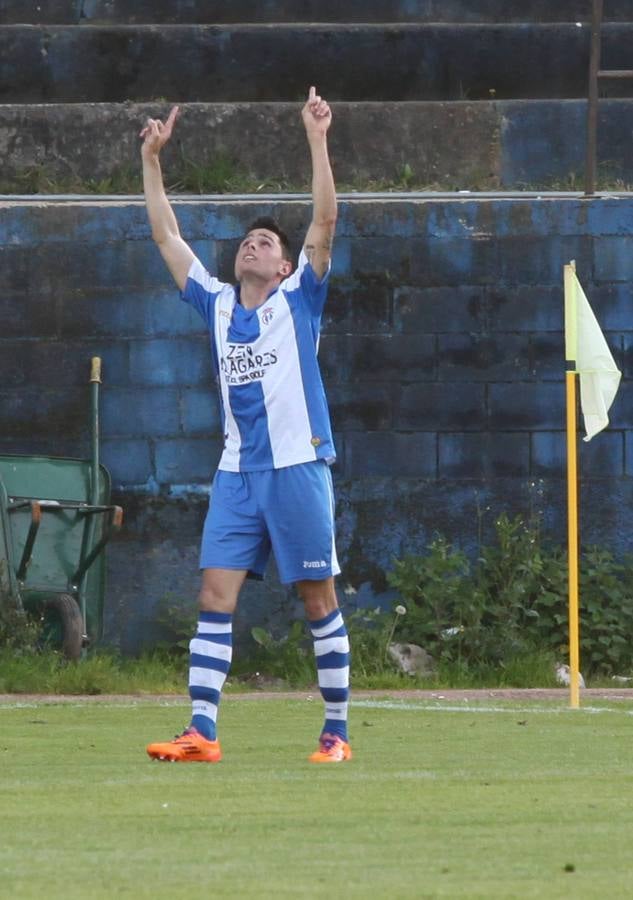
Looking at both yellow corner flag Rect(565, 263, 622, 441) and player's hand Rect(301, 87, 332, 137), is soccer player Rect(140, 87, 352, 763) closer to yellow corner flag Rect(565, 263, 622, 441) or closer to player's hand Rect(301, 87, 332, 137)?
player's hand Rect(301, 87, 332, 137)

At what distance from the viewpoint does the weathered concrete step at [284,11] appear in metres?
16.8

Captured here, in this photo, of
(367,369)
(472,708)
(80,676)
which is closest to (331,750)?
(472,708)

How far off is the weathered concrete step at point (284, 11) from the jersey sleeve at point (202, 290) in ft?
31.5

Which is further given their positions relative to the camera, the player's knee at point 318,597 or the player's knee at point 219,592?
the player's knee at point 318,597

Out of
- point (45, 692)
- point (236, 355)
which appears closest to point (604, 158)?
point (45, 692)

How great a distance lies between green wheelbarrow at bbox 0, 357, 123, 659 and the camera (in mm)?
11570

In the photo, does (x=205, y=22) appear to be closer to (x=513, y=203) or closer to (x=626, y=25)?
(x=626, y=25)

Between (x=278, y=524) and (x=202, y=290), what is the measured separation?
1.00 metres

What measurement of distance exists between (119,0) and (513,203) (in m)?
5.67

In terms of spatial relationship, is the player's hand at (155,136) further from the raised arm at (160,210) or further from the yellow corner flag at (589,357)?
the yellow corner flag at (589,357)

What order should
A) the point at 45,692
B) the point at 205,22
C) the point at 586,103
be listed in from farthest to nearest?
the point at 205,22 → the point at 586,103 → the point at 45,692

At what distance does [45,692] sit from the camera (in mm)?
11016

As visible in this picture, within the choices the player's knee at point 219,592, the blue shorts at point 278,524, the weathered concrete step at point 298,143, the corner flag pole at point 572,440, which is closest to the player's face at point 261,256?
the blue shorts at point 278,524

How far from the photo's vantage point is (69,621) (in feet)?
38.2
